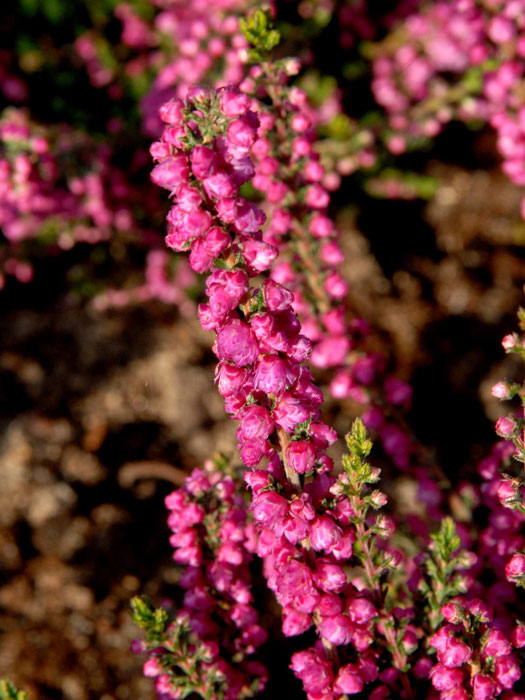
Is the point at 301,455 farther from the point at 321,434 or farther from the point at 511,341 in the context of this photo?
the point at 511,341

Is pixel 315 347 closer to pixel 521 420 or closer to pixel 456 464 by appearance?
pixel 521 420

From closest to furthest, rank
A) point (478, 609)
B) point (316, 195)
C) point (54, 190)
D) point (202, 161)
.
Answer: point (202, 161)
point (478, 609)
point (316, 195)
point (54, 190)

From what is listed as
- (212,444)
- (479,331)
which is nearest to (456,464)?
(479,331)

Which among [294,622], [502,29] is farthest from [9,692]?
[502,29]

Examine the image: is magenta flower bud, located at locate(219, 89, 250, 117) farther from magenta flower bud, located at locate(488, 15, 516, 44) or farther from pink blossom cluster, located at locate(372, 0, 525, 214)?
magenta flower bud, located at locate(488, 15, 516, 44)

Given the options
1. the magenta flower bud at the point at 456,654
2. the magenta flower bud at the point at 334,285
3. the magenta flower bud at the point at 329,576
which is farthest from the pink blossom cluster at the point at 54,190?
the magenta flower bud at the point at 456,654

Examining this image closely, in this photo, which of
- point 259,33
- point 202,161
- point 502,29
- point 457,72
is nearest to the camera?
point 202,161

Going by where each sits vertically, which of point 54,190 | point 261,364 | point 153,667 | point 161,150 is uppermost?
point 54,190
